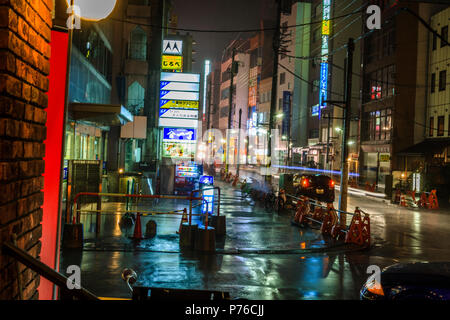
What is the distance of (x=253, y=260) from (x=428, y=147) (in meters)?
32.0

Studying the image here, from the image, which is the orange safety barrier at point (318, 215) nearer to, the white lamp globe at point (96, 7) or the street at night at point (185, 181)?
the street at night at point (185, 181)

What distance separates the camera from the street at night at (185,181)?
10.6ft

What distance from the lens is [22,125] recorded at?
3115mm

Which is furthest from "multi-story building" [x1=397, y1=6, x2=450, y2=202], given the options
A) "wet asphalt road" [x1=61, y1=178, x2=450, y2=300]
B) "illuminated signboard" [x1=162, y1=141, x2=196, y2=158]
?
"wet asphalt road" [x1=61, y1=178, x2=450, y2=300]

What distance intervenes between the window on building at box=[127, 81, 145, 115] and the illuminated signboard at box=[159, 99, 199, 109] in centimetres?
153

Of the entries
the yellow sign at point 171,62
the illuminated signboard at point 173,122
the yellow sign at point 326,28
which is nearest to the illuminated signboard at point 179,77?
the yellow sign at point 171,62

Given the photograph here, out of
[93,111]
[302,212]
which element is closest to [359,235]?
[302,212]

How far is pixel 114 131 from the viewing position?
26.7 meters

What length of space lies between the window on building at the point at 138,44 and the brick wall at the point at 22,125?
27188 millimetres

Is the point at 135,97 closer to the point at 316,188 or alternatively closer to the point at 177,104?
the point at 177,104

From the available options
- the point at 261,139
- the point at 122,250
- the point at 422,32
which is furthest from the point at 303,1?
the point at 122,250
